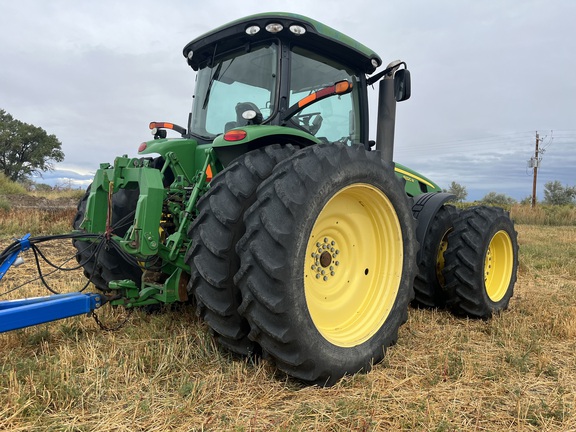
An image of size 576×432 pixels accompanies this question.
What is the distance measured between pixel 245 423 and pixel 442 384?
116 centimetres

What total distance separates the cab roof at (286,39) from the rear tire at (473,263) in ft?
5.41

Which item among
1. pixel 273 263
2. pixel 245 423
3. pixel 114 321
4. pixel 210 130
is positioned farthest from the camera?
pixel 210 130

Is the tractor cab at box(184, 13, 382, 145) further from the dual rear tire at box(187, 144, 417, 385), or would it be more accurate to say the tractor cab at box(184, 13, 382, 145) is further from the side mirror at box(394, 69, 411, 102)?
the dual rear tire at box(187, 144, 417, 385)

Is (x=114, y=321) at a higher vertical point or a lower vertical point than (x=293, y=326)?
lower

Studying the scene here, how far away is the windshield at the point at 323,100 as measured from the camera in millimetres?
3289

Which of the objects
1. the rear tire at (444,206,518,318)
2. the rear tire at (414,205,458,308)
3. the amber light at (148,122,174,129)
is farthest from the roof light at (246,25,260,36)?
the rear tire at (444,206,518,318)

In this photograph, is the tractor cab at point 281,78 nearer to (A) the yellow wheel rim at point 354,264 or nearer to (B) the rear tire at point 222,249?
(A) the yellow wheel rim at point 354,264

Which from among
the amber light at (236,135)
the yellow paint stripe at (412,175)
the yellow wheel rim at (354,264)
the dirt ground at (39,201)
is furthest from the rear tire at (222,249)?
the dirt ground at (39,201)

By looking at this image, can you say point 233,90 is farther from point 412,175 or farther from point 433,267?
point 433,267

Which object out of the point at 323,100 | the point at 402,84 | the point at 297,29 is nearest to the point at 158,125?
the point at 323,100

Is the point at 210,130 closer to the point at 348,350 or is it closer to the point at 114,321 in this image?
the point at 114,321

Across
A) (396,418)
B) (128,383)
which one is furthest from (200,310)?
(396,418)

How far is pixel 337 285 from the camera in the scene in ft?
9.29

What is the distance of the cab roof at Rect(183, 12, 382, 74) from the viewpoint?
10.0 feet
